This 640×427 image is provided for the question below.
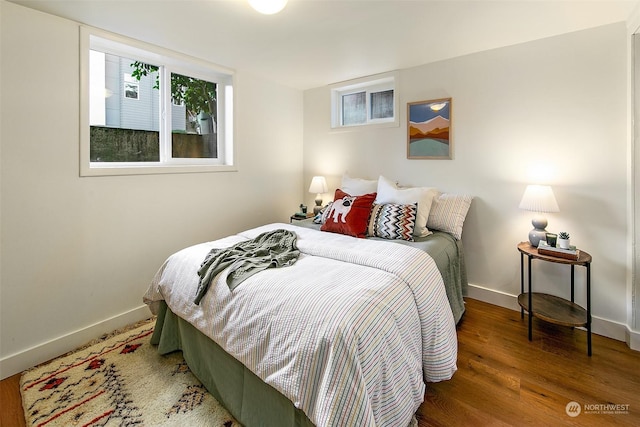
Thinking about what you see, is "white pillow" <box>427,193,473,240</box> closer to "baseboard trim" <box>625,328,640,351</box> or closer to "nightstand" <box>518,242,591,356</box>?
"nightstand" <box>518,242,591,356</box>

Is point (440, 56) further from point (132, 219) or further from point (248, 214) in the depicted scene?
point (132, 219)

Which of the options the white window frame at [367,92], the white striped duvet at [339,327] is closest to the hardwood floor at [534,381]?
the white striped duvet at [339,327]

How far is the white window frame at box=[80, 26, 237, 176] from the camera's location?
2098 millimetres

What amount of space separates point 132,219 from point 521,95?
11.1 feet

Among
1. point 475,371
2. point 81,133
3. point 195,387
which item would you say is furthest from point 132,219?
point 475,371

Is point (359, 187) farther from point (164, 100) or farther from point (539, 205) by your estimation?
point (164, 100)

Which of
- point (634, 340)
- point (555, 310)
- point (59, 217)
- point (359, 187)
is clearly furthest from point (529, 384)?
point (59, 217)

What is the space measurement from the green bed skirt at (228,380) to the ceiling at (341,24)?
1.99 m

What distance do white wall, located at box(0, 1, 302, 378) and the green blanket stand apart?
1078 millimetres

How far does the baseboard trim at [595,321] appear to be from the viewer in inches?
80.4

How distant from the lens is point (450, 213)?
2.58 metres

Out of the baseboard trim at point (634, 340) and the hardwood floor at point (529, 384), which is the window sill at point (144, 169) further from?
the baseboard trim at point (634, 340)

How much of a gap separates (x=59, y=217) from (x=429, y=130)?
3.16 metres

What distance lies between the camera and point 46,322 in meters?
2.01
